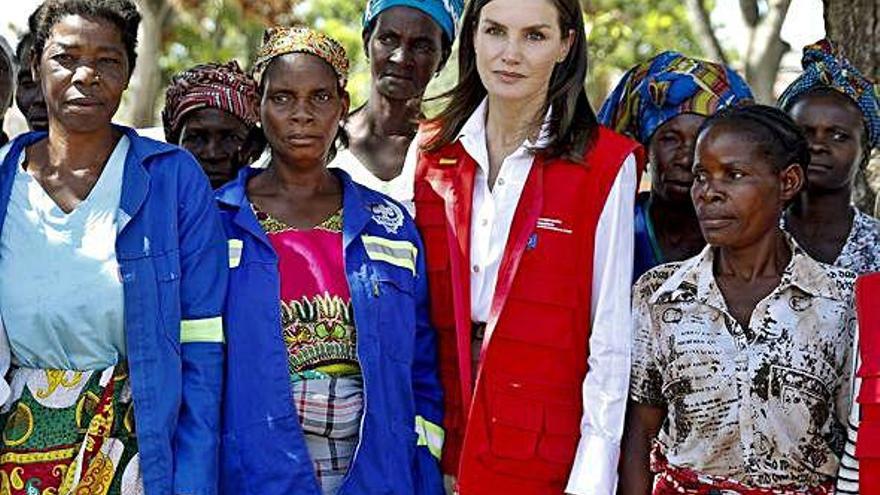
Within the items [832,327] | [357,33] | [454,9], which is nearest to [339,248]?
[832,327]

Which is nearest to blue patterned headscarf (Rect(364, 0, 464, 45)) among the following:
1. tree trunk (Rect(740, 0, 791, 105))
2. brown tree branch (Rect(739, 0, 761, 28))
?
tree trunk (Rect(740, 0, 791, 105))

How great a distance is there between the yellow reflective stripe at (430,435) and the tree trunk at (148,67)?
10.1 m

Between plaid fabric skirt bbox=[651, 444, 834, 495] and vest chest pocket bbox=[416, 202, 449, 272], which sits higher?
vest chest pocket bbox=[416, 202, 449, 272]

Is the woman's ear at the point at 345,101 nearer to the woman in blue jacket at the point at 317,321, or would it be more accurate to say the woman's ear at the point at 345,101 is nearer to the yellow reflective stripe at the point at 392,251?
the woman in blue jacket at the point at 317,321

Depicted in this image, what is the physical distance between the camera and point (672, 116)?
406 cm

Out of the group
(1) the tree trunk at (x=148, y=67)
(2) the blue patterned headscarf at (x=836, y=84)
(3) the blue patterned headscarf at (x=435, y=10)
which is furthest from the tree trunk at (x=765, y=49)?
(1) the tree trunk at (x=148, y=67)

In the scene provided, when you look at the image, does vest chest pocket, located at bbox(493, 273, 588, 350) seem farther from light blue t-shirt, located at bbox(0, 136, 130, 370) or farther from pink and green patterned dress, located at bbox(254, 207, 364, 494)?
light blue t-shirt, located at bbox(0, 136, 130, 370)

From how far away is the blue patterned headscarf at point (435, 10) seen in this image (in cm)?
504

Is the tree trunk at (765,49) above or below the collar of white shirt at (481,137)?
above

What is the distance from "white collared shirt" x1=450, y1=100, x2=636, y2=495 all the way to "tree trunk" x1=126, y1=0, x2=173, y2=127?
10.1m

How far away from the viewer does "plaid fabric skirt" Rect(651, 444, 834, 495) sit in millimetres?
3346

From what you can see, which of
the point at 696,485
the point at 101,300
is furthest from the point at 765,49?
the point at 101,300

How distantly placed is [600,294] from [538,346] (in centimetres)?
22

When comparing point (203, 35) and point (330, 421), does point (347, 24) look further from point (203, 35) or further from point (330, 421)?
point (330, 421)
